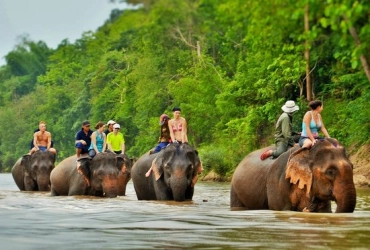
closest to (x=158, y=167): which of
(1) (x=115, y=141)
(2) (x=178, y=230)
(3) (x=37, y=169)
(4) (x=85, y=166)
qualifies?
(4) (x=85, y=166)

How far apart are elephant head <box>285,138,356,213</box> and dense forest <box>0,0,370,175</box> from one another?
4.59ft

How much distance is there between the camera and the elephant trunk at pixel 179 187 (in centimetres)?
1719

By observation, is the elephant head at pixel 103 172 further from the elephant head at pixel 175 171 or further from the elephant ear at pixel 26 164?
the elephant ear at pixel 26 164

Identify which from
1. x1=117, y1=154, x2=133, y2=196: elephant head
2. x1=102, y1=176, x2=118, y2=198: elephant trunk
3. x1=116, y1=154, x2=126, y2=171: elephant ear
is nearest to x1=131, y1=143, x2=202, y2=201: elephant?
x1=102, y1=176, x2=118, y2=198: elephant trunk

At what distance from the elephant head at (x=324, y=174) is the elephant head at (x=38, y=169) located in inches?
517

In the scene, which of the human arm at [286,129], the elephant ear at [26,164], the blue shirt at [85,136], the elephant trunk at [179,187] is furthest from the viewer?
the elephant ear at [26,164]

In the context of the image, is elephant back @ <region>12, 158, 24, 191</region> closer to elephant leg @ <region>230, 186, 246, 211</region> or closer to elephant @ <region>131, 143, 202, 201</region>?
elephant @ <region>131, 143, 202, 201</region>

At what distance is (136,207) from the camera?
15.0 m

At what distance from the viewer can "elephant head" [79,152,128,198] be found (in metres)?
19.3

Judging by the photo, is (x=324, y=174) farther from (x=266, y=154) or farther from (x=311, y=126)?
(x=266, y=154)

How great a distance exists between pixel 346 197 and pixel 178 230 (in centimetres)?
338

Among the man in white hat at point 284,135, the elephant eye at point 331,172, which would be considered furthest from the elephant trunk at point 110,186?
the elephant eye at point 331,172

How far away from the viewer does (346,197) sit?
1233 centimetres

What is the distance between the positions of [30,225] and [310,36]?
3.95m
